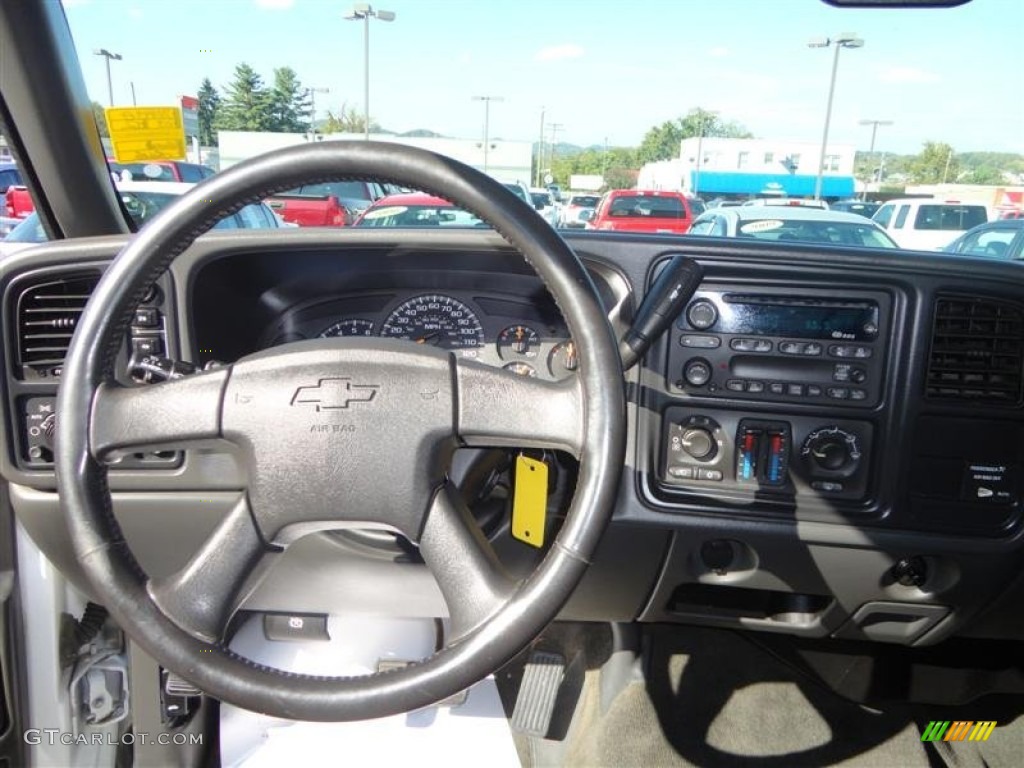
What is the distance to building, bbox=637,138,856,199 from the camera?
496 centimetres

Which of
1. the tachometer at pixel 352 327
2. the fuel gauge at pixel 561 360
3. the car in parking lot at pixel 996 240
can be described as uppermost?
the car in parking lot at pixel 996 240

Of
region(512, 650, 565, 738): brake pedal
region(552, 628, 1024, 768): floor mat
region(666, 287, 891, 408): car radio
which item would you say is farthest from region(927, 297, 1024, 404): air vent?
region(512, 650, 565, 738): brake pedal

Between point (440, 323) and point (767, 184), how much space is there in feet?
A: 24.7

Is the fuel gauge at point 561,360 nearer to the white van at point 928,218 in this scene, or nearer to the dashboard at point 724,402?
the dashboard at point 724,402

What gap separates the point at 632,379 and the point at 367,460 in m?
0.80

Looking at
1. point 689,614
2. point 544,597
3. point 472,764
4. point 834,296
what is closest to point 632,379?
point 834,296

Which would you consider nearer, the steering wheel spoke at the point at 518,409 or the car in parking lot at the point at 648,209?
the steering wheel spoke at the point at 518,409

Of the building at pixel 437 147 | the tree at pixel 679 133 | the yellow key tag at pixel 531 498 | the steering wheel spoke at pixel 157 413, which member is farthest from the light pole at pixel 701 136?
the steering wheel spoke at pixel 157 413

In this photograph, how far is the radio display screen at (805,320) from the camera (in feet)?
5.91

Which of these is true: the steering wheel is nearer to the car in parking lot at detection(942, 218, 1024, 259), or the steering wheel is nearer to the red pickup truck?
the red pickup truck

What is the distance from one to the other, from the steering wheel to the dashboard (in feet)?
1.84

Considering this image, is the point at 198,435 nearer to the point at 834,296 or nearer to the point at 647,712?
the point at 834,296

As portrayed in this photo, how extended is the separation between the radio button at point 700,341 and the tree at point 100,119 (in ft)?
4.80

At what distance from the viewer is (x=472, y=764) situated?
7.14ft
